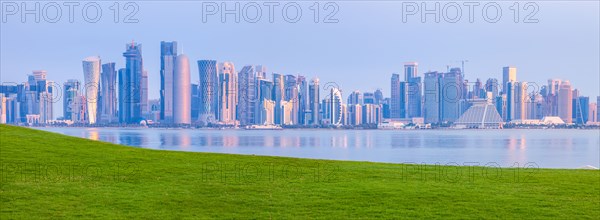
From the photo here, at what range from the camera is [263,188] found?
16.3 metres

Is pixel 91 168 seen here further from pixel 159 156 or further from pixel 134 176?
pixel 159 156

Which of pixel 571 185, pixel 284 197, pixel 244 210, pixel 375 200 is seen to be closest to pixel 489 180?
pixel 571 185

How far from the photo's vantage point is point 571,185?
17625 mm

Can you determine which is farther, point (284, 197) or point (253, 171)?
point (253, 171)

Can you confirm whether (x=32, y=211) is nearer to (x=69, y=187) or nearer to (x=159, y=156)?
(x=69, y=187)

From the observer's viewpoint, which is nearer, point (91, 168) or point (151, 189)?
point (151, 189)

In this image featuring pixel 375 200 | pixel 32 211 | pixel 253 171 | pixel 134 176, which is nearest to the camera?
pixel 32 211

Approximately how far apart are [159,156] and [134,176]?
13.3 feet

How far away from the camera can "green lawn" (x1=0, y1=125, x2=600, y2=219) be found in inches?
560

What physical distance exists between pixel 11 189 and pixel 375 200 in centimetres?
895

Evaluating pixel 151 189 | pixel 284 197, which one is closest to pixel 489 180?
pixel 284 197

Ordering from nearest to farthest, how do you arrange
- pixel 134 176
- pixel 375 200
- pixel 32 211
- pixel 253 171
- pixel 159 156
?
pixel 32 211 < pixel 375 200 < pixel 134 176 < pixel 253 171 < pixel 159 156

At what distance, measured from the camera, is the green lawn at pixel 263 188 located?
46.7 feet

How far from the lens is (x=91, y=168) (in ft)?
60.5
